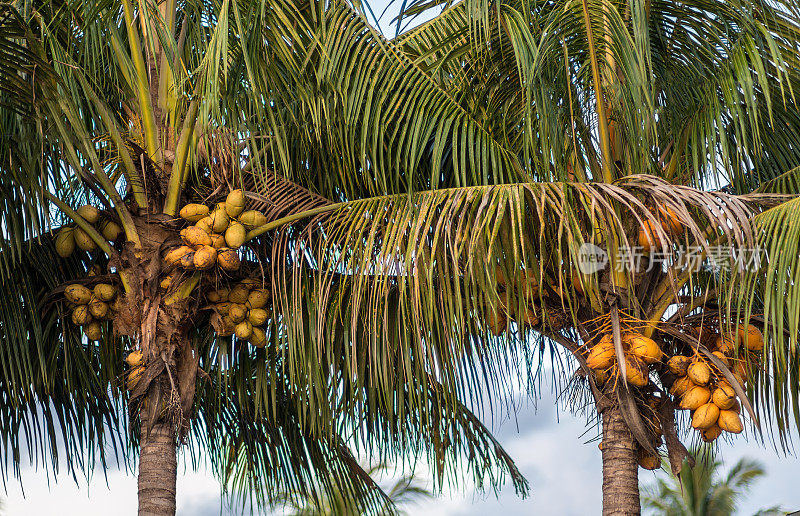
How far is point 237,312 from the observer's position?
534 cm

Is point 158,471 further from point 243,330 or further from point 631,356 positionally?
point 631,356

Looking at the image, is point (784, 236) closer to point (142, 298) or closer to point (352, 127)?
point (352, 127)

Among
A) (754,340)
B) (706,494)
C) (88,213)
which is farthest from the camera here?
(706,494)

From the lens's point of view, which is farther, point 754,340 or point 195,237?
point 195,237

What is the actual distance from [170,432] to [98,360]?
1323 mm

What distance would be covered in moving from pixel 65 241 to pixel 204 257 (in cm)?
93

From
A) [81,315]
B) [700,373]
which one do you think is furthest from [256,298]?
[700,373]

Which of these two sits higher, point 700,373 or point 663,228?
point 663,228

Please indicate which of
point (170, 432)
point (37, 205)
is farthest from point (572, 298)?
point (37, 205)

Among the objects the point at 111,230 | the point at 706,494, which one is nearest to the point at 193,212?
the point at 111,230

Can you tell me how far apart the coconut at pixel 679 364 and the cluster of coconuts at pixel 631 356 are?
0.06 meters

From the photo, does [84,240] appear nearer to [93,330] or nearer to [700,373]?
[93,330]

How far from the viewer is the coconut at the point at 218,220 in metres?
5.13

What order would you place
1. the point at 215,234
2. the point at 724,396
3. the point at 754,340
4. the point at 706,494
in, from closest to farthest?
the point at 724,396
the point at 754,340
the point at 215,234
the point at 706,494
